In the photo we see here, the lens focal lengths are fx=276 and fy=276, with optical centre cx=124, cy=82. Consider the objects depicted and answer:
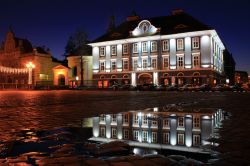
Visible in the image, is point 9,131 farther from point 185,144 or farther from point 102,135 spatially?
point 185,144

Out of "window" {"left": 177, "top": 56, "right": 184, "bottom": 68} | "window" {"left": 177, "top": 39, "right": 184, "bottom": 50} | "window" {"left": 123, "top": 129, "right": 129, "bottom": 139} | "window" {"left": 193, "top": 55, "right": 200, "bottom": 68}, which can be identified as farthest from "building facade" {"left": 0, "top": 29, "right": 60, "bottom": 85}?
"window" {"left": 123, "top": 129, "right": 129, "bottom": 139}

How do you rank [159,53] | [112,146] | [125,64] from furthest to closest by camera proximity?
[125,64], [159,53], [112,146]

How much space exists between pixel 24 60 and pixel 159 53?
3326 cm

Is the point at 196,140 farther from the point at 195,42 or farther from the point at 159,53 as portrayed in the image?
the point at 159,53

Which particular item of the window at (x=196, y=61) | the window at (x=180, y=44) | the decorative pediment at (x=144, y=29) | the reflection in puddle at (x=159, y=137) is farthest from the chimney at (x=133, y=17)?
the reflection in puddle at (x=159, y=137)

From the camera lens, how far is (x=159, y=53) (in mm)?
56500

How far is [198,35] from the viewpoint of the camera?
Result: 171 feet

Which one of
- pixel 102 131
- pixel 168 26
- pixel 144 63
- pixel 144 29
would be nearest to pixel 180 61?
pixel 144 63

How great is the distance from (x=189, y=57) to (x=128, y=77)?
13947mm

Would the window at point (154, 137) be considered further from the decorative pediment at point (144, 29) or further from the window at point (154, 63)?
the decorative pediment at point (144, 29)

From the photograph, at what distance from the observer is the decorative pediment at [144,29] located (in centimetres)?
5697

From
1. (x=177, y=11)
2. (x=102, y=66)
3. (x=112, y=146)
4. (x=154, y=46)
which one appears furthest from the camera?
(x=102, y=66)

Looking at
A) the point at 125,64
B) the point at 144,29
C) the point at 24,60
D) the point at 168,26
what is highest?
the point at 168,26

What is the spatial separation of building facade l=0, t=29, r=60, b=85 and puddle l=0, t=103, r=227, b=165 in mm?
61644
